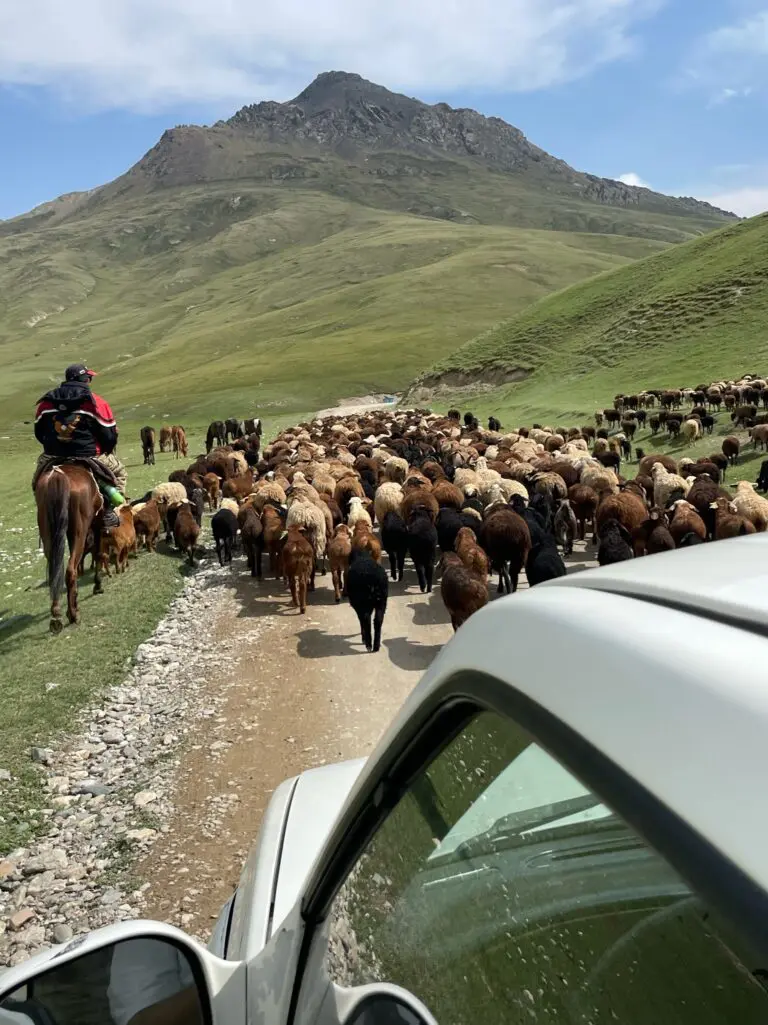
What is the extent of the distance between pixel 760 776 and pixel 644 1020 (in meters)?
0.50

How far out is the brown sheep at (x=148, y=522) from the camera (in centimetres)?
1595

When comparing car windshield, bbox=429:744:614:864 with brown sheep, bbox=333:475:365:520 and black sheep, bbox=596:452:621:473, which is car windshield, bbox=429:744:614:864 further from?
black sheep, bbox=596:452:621:473

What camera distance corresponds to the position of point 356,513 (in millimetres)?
14828

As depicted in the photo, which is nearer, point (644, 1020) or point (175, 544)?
point (644, 1020)

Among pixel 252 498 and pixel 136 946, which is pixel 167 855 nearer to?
pixel 136 946

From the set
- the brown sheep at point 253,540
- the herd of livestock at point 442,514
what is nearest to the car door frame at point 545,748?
the herd of livestock at point 442,514

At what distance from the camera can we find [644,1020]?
1.02 meters

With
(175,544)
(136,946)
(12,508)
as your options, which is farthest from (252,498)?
(136,946)

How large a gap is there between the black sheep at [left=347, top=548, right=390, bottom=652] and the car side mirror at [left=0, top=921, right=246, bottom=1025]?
26.0 feet

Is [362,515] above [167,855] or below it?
above

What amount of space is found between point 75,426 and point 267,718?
5.75 m

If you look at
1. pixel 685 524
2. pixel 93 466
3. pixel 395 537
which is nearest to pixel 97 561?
pixel 93 466

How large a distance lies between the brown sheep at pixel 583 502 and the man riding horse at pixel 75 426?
374 inches

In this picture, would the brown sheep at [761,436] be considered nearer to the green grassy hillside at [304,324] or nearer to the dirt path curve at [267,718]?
the dirt path curve at [267,718]
